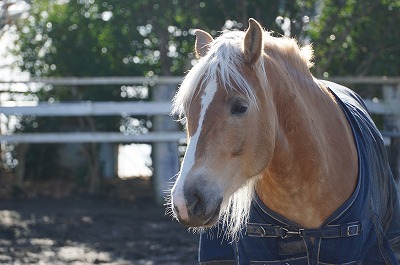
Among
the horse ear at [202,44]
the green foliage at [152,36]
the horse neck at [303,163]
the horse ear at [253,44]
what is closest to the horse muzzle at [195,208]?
the horse neck at [303,163]

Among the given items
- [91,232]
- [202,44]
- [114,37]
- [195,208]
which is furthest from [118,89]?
[195,208]

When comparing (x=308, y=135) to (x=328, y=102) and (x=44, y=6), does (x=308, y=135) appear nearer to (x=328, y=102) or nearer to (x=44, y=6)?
(x=328, y=102)

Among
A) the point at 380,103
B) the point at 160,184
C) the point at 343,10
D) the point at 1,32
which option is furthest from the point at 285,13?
the point at 1,32

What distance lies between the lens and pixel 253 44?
130 inches

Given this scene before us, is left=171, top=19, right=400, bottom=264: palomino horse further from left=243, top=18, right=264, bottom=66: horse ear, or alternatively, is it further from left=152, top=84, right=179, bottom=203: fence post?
left=152, top=84, right=179, bottom=203: fence post

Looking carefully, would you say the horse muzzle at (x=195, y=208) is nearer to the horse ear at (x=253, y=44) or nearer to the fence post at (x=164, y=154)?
the horse ear at (x=253, y=44)

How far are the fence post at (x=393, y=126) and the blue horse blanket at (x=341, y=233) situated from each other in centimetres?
399

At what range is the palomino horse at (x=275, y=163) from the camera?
10.5ft

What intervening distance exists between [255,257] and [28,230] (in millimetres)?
4143

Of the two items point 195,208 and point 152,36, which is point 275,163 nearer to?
point 195,208

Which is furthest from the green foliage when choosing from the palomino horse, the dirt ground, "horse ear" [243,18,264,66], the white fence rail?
"horse ear" [243,18,264,66]

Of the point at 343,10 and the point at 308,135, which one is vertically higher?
the point at 343,10

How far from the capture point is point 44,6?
9.54 metres

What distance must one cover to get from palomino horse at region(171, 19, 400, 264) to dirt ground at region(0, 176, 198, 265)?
251 cm
